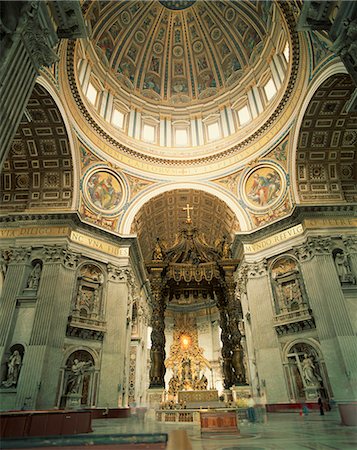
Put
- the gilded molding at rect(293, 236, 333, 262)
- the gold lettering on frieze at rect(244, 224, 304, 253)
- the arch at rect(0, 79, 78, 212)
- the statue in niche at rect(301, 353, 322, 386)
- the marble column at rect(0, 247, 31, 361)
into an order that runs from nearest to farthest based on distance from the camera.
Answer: the marble column at rect(0, 247, 31, 361), the statue in niche at rect(301, 353, 322, 386), the gilded molding at rect(293, 236, 333, 262), the arch at rect(0, 79, 78, 212), the gold lettering on frieze at rect(244, 224, 304, 253)

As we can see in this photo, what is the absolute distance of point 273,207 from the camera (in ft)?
55.5

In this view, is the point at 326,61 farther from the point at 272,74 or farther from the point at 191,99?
the point at 191,99

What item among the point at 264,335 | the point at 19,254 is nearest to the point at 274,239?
the point at 264,335

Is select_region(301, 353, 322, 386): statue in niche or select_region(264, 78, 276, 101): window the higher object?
select_region(264, 78, 276, 101): window

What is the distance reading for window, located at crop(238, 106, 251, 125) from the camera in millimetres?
20250

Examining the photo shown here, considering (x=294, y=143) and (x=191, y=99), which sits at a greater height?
(x=191, y=99)

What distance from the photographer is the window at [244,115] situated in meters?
20.2

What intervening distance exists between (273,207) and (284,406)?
380 inches

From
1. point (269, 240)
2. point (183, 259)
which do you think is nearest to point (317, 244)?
point (269, 240)

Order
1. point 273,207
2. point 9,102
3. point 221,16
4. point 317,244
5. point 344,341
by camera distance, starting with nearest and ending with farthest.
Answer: point 9,102 → point 344,341 → point 317,244 → point 273,207 → point 221,16

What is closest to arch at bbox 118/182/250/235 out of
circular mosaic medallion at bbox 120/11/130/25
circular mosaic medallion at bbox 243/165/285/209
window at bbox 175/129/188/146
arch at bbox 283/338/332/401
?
circular mosaic medallion at bbox 243/165/285/209

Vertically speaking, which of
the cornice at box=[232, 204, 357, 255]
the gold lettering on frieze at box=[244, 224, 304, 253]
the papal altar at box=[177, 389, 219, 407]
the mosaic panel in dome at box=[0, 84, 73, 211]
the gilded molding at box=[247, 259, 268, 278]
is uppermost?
the mosaic panel in dome at box=[0, 84, 73, 211]

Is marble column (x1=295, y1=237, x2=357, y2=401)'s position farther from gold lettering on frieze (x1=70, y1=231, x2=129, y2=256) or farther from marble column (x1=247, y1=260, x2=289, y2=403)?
gold lettering on frieze (x1=70, y1=231, x2=129, y2=256)

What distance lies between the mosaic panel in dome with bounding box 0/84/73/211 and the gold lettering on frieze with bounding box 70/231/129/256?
5.46ft
